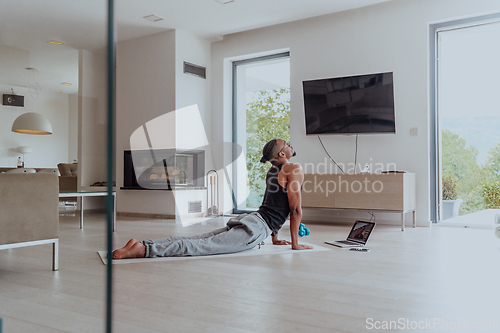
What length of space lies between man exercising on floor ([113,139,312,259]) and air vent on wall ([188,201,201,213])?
10.6 feet

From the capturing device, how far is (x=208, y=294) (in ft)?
6.81

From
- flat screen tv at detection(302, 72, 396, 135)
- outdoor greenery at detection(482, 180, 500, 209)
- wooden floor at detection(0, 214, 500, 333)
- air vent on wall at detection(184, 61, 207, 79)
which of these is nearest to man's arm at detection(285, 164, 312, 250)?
wooden floor at detection(0, 214, 500, 333)

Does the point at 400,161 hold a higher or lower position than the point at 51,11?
lower

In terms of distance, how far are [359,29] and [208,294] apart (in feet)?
15.1

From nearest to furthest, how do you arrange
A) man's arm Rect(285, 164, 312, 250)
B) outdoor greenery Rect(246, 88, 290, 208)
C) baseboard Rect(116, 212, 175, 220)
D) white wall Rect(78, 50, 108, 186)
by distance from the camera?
white wall Rect(78, 50, 108, 186), man's arm Rect(285, 164, 312, 250), baseboard Rect(116, 212, 175, 220), outdoor greenery Rect(246, 88, 290, 208)

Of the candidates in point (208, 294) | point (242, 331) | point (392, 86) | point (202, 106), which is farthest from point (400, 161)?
point (242, 331)

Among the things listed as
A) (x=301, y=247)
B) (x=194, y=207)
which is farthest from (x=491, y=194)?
(x=194, y=207)

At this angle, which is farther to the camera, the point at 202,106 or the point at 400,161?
the point at 202,106

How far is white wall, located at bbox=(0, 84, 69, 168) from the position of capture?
1.92 m

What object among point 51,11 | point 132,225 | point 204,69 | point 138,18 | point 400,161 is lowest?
point 132,225

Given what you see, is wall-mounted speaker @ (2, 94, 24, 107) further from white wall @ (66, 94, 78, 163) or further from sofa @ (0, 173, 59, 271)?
sofa @ (0, 173, 59, 271)

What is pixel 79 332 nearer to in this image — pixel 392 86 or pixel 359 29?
pixel 392 86

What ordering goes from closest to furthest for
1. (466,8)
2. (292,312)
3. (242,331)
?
1. (242,331)
2. (292,312)
3. (466,8)

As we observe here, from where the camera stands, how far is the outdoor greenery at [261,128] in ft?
21.2
